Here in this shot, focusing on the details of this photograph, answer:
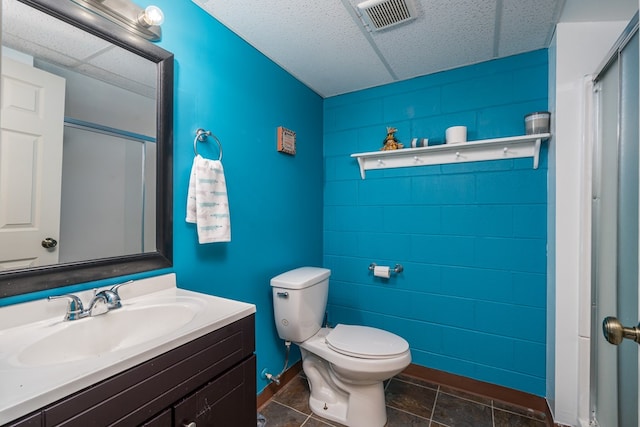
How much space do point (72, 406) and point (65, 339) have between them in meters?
0.36

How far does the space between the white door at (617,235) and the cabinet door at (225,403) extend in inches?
41.4

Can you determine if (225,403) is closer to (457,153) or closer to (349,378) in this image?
(349,378)

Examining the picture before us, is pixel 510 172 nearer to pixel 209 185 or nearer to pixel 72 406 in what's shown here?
pixel 209 185

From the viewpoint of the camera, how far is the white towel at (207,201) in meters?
1.33

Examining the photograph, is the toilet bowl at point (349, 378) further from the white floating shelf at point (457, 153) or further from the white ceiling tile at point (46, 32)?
the white ceiling tile at point (46, 32)

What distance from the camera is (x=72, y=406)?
24.7 inches

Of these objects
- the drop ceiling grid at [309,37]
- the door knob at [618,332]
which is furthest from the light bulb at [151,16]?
the door knob at [618,332]

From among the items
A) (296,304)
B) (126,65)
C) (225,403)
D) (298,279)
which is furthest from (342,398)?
(126,65)

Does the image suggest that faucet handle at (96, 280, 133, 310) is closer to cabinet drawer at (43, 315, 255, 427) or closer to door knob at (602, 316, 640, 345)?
cabinet drawer at (43, 315, 255, 427)

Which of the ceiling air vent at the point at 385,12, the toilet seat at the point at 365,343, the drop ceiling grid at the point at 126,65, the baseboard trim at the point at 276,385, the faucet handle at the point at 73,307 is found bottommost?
the baseboard trim at the point at 276,385

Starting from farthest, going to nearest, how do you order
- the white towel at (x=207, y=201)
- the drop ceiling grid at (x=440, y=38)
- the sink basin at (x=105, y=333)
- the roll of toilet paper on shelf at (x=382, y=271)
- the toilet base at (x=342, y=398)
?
1. the roll of toilet paper on shelf at (x=382, y=271)
2. the toilet base at (x=342, y=398)
3. the drop ceiling grid at (x=440, y=38)
4. the white towel at (x=207, y=201)
5. the sink basin at (x=105, y=333)

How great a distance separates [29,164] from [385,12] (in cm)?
156

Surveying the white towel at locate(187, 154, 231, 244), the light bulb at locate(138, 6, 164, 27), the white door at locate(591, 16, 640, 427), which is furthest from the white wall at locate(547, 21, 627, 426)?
the light bulb at locate(138, 6, 164, 27)

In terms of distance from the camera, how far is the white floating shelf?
1741 millimetres
